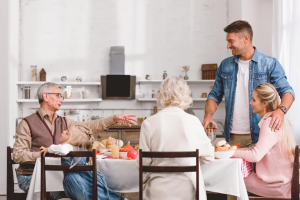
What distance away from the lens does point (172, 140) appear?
8.41ft

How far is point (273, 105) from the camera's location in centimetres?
303

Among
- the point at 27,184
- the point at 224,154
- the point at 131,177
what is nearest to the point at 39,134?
the point at 27,184

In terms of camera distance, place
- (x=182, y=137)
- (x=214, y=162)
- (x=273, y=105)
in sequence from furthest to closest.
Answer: (x=273, y=105), (x=214, y=162), (x=182, y=137)

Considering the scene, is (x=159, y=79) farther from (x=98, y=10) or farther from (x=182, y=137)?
(x=182, y=137)

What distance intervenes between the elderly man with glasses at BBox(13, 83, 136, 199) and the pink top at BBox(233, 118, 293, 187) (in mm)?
1249

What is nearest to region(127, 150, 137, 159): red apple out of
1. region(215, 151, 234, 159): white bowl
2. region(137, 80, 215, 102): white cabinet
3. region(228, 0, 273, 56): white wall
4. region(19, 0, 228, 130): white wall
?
region(215, 151, 234, 159): white bowl

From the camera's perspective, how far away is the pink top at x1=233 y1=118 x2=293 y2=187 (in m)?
2.82


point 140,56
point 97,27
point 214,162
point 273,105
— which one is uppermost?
point 97,27

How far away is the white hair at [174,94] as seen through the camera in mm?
2648

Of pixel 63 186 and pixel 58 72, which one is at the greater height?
pixel 58 72

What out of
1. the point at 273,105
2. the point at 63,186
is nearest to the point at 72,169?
the point at 63,186

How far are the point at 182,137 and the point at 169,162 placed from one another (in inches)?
8.3

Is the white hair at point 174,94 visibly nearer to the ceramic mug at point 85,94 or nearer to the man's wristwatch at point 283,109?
the man's wristwatch at point 283,109

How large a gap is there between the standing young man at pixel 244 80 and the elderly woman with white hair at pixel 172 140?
86 cm
